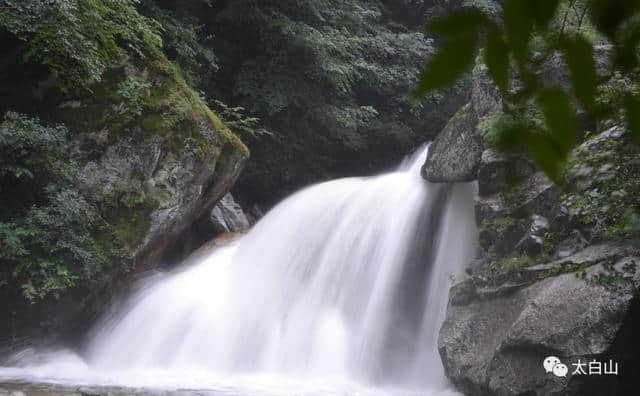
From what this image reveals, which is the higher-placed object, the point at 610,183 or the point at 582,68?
the point at 582,68

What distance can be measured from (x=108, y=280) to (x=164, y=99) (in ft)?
7.34

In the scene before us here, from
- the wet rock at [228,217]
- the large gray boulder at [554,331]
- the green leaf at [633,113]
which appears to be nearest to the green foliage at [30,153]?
the wet rock at [228,217]

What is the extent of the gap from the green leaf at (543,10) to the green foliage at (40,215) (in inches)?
219

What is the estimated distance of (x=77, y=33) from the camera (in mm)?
5582

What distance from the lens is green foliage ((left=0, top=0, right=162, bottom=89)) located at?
17.4ft

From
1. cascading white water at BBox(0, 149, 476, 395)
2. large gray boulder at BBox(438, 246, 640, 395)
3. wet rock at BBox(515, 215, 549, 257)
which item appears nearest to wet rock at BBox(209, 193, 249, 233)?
cascading white water at BBox(0, 149, 476, 395)

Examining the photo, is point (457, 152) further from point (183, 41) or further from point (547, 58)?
point (547, 58)

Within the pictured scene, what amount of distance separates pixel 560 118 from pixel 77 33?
5796 millimetres

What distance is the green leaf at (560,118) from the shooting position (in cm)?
66

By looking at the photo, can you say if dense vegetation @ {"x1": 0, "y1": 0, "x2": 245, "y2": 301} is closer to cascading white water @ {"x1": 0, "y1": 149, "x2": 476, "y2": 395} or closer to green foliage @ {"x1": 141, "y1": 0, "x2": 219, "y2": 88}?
cascading white water @ {"x1": 0, "y1": 149, "x2": 476, "y2": 395}

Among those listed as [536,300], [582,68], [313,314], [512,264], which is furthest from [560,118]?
[313,314]

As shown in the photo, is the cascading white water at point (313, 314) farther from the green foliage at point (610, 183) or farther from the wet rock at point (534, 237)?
the green foliage at point (610, 183)

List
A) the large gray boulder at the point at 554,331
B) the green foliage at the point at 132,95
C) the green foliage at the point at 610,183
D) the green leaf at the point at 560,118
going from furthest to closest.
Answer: the green foliage at the point at 132,95 → the large gray boulder at the point at 554,331 → the green foliage at the point at 610,183 → the green leaf at the point at 560,118

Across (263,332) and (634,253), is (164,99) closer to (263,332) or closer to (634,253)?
(263,332)
